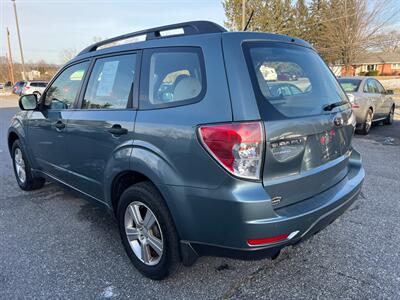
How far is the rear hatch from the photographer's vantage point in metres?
2.12

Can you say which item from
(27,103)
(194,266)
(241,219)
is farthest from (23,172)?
(241,219)

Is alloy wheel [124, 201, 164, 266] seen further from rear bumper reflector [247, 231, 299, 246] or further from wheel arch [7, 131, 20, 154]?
wheel arch [7, 131, 20, 154]

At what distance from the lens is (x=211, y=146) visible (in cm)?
207

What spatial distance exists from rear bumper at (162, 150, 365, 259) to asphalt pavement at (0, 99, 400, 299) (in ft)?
1.69

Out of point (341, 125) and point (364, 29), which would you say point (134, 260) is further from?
point (364, 29)

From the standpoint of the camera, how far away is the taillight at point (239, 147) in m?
2.01

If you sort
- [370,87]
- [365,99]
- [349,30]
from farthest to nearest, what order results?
[349,30] < [370,87] < [365,99]

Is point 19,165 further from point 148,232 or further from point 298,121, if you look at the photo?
point 298,121

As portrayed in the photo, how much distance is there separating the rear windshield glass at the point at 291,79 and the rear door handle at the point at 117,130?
1109 millimetres

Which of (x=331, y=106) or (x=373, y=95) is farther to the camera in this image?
(x=373, y=95)

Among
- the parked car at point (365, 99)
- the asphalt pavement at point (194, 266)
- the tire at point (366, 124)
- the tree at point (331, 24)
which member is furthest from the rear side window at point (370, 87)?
the tree at point (331, 24)

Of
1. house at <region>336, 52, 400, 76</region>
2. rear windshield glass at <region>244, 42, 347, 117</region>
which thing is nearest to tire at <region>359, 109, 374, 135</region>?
rear windshield glass at <region>244, 42, 347, 117</region>

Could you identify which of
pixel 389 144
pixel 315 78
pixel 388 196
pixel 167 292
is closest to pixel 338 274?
pixel 167 292

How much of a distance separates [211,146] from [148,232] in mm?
998
